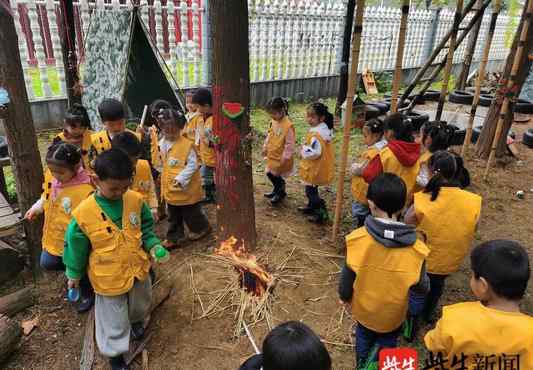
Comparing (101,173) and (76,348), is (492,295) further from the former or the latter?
(76,348)

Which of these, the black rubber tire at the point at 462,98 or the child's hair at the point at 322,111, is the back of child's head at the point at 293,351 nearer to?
the child's hair at the point at 322,111

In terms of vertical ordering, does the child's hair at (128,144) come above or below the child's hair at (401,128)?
below

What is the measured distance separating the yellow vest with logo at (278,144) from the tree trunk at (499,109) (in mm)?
3827

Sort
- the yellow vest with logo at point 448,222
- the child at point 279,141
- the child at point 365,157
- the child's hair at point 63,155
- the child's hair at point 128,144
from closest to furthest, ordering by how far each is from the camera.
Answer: the child's hair at point 63,155
the yellow vest with logo at point 448,222
the child's hair at point 128,144
the child at point 365,157
the child at point 279,141

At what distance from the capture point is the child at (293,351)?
4.21 feet

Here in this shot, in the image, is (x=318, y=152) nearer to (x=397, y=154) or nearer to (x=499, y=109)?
(x=397, y=154)

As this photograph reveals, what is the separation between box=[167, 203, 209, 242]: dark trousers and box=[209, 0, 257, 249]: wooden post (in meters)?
0.52

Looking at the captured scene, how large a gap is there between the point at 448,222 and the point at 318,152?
77.0 inches

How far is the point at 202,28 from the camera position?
9375 millimetres

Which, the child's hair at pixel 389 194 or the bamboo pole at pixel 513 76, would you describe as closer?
the child's hair at pixel 389 194

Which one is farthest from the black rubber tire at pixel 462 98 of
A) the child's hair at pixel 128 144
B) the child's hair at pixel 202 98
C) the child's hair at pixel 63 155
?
the child's hair at pixel 63 155

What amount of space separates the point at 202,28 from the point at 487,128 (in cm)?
668

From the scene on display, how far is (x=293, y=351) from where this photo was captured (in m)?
1.29

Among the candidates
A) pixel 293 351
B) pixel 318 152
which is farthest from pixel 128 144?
pixel 293 351
